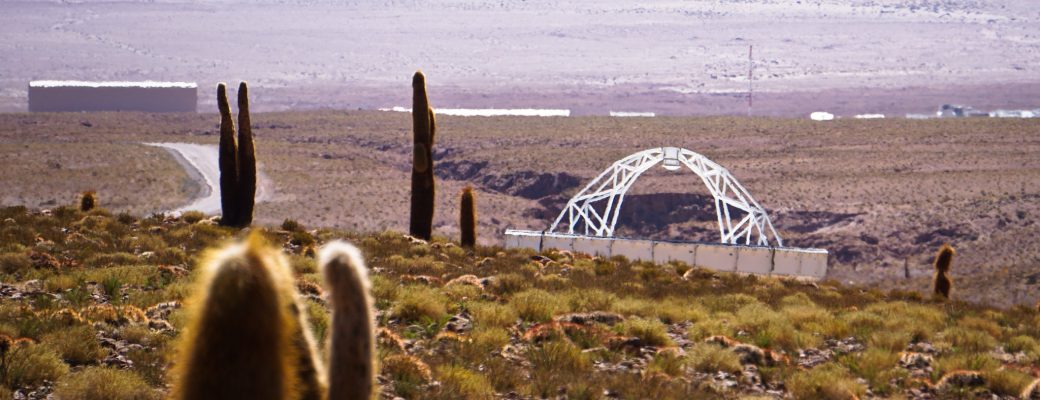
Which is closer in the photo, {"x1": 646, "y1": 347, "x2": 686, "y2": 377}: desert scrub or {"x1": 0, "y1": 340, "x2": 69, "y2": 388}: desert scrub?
{"x1": 0, "y1": 340, "x2": 69, "y2": 388}: desert scrub

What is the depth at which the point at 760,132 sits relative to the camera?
8731 cm

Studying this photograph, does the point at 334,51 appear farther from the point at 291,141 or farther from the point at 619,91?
the point at 291,141

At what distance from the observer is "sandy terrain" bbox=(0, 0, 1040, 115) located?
136125 mm

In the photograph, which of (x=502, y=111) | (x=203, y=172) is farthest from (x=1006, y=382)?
(x=502, y=111)

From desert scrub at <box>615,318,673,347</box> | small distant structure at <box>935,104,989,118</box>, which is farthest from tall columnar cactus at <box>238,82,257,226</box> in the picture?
small distant structure at <box>935,104,989,118</box>

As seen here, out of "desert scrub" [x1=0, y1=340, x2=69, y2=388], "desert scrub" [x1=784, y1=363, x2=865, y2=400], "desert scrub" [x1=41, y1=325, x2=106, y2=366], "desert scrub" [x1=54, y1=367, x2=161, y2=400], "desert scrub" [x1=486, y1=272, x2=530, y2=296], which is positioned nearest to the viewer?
"desert scrub" [x1=54, y1=367, x2=161, y2=400]

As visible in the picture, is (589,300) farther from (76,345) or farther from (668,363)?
(76,345)

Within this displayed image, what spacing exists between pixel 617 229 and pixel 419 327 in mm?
49223

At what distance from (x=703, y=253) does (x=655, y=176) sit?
3507cm

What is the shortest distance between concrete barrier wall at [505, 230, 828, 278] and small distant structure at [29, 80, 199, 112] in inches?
3241

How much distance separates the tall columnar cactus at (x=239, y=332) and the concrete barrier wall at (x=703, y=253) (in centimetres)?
3003

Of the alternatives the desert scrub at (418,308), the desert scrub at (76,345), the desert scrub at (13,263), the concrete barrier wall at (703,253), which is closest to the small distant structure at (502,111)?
the concrete barrier wall at (703,253)

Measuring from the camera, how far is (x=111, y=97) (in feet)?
364

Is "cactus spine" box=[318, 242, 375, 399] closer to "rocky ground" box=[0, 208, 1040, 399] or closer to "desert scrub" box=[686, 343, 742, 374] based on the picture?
"rocky ground" box=[0, 208, 1040, 399]
